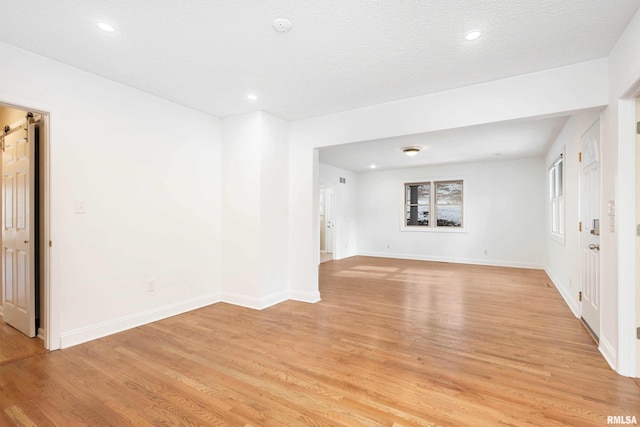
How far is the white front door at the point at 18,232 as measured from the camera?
3082 mm

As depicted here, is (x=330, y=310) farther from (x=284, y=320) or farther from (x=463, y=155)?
(x=463, y=155)

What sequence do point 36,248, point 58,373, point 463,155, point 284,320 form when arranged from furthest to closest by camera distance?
point 463,155 → point 284,320 → point 36,248 → point 58,373

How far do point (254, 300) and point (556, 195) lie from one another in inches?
219

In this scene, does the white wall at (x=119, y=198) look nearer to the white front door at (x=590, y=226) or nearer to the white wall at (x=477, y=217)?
the white front door at (x=590, y=226)

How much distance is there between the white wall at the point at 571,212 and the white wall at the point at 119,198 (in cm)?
454

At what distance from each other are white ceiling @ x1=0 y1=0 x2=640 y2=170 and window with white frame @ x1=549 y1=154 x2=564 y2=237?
310 centimetres

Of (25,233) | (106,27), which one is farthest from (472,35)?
(25,233)

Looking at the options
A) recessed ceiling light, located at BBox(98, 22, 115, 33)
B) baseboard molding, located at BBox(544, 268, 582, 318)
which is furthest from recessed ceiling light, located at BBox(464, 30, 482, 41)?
baseboard molding, located at BBox(544, 268, 582, 318)

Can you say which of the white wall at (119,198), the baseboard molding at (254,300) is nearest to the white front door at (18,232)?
the white wall at (119,198)

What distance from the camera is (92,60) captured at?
282cm

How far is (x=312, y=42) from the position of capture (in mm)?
2502

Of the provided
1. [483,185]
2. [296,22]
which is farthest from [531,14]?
[483,185]

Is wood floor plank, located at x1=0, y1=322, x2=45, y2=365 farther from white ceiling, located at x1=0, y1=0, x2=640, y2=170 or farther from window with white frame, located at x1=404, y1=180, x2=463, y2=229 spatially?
window with white frame, located at x1=404, y1=180, x2=463, y2=229

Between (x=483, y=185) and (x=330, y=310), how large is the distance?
226 inches
